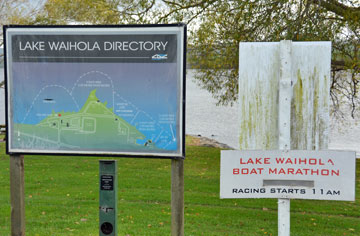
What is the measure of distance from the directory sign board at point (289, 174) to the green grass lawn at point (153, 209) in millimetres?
3383

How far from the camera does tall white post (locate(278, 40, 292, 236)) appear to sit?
4.05 metres

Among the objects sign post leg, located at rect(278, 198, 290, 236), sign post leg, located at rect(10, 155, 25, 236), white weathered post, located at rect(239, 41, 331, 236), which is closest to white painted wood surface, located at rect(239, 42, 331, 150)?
white weathered post, located at rect(239, 41, 331, 236)

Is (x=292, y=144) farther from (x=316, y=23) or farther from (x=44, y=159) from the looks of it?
(x=44, y=159)

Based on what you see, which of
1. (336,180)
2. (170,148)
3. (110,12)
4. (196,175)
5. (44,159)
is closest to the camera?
(336,180)

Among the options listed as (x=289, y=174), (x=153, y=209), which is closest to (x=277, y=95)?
(x=289, y=174)

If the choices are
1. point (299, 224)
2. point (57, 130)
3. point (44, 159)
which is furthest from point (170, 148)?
point (44, 159)

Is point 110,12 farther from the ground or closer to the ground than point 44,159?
farther from the ground

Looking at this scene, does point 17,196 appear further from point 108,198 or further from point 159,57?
point 159,57

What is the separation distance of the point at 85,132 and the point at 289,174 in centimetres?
238

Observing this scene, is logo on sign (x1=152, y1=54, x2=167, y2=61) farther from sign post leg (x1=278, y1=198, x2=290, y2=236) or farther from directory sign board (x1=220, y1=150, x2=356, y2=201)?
sign post leg (x1=278, y1=198, x2=290, y2=236)

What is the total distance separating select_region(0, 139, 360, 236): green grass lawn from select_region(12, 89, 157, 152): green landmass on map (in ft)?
7.39

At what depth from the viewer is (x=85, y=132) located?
5.30 m

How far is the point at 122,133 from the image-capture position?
522 centimetres

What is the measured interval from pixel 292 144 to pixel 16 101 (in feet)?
10.3
